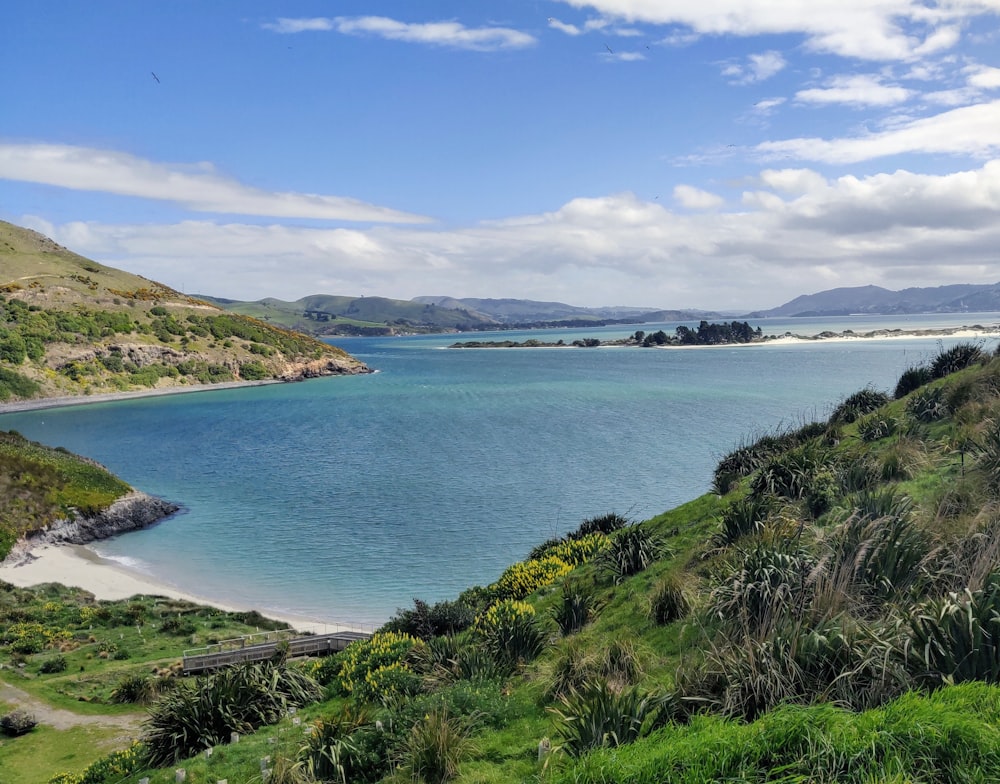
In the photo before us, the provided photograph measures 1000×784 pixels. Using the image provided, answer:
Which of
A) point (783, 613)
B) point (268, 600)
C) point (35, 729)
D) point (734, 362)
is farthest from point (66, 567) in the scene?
point (734, 362)

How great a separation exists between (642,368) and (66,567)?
386 ft

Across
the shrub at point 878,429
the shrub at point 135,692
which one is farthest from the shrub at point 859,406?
the shrub at point 135,692

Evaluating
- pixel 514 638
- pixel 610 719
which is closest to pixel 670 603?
pixel 514 638

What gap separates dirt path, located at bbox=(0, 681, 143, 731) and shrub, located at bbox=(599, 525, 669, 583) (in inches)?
461

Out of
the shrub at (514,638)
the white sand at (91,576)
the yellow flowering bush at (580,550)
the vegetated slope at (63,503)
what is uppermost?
the shrub at (514,638)

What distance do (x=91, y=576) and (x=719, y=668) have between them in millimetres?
34320

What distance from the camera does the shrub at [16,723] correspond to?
583 inches

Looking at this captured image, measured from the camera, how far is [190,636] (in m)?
22.8

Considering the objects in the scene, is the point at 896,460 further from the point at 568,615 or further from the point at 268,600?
the point at 268,600

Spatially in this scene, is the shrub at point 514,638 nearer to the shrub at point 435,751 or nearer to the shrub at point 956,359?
the shrub at point 435,751

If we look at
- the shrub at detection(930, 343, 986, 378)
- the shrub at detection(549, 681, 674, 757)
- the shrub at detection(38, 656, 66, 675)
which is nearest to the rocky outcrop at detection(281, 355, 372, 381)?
the shrub at detection(38, 656, 66, 675)

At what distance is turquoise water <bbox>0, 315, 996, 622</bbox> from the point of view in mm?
30750

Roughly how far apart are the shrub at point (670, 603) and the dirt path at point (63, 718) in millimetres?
12661

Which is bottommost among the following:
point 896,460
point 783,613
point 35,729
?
point 35,729
